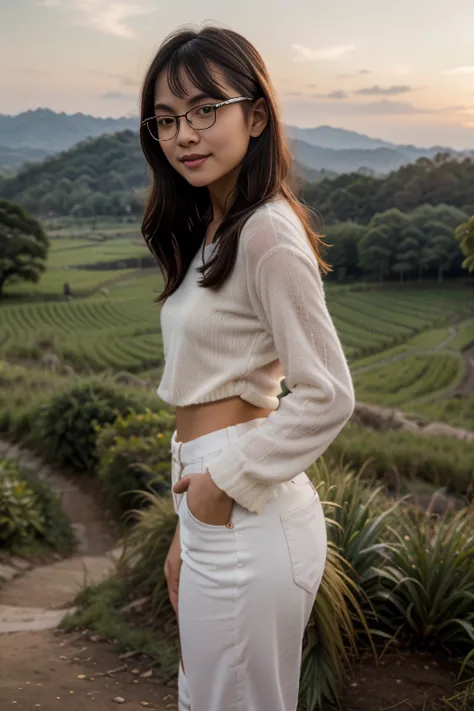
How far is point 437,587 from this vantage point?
2398mm

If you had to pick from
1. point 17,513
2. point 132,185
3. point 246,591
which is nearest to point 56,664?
point 246,591

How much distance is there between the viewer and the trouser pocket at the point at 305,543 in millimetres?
1153

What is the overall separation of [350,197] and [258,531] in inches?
356

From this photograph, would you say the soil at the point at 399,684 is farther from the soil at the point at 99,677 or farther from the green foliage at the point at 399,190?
the green foliage at the point at 399,190

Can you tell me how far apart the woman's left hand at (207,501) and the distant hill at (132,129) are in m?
8.22

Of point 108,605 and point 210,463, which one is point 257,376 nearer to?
point 210,463

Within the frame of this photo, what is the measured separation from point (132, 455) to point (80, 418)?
4.68ft

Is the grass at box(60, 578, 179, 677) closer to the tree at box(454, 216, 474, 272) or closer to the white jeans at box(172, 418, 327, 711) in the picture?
the white jeans at box(172, 418, 327, 711)

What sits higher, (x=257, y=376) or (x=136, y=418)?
(x=257, y=376)

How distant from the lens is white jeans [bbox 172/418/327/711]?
3.71 feet

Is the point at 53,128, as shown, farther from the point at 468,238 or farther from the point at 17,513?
the point at 468,238

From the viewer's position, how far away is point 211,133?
117cm

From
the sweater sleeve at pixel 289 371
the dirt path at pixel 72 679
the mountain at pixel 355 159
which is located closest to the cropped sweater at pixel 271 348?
the sweater sleeve at pixel 289 371

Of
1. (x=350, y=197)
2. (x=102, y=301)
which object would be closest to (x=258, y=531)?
(x=350, y=197)
